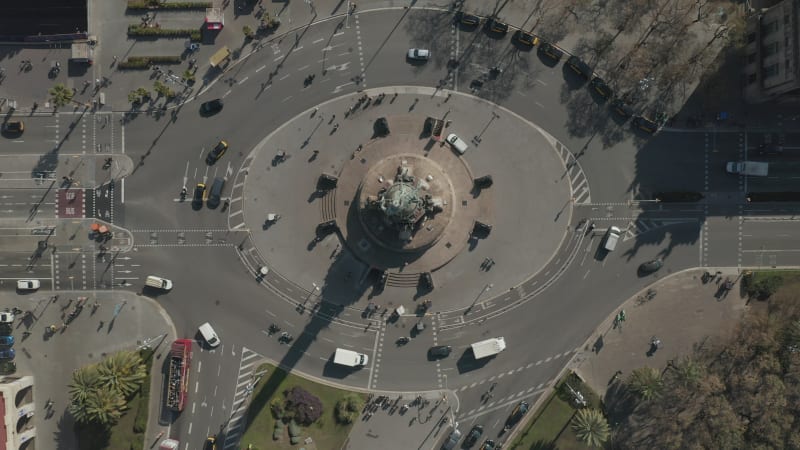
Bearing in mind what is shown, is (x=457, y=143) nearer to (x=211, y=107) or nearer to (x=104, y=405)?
(x=211, y=107)

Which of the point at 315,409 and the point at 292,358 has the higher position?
the point at 292,358

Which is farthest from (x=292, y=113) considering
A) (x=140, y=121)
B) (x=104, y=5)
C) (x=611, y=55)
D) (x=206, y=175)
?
(x=611, y=55)

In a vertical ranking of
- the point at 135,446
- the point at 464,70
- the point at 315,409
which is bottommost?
the point at 135,446

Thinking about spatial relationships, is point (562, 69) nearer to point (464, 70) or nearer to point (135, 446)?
point (464, 70)

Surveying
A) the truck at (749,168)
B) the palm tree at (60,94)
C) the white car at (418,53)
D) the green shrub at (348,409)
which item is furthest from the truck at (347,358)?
the truck at (749,168)

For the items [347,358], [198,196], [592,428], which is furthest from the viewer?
[198,196]

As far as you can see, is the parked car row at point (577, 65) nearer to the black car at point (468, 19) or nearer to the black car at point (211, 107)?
the black car at point (468, 19)

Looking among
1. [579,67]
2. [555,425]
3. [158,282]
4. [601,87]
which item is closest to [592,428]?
[555,425]

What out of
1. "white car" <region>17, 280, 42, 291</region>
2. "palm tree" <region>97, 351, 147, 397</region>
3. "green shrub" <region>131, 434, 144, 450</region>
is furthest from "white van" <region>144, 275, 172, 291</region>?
"green shrub" <region>131, 434, 144, 450</region>
